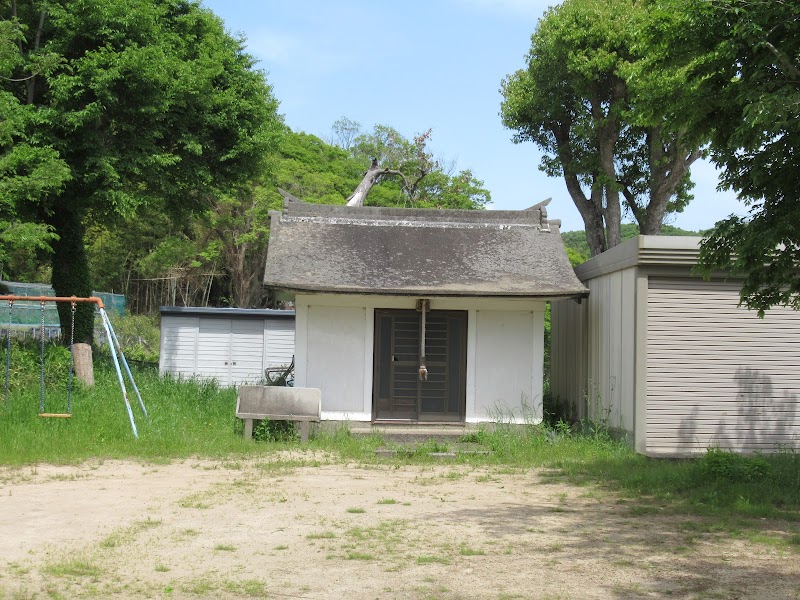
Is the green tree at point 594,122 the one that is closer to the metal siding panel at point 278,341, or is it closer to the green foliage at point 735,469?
the metal siding panel at point 278,341

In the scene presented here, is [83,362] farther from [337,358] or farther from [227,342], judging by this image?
[227,342]

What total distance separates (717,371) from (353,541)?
26.0ft

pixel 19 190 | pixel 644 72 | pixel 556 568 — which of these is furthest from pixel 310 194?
pixel 556 568

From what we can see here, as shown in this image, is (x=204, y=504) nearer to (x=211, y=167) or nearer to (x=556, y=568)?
(x=556, y=568)

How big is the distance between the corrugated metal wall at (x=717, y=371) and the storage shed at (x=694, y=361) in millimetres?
15

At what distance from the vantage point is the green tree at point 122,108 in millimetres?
17953

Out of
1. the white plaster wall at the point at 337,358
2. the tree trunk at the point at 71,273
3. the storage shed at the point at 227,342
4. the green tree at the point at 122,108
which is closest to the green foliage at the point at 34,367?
the tree trunk at the point at 71,273

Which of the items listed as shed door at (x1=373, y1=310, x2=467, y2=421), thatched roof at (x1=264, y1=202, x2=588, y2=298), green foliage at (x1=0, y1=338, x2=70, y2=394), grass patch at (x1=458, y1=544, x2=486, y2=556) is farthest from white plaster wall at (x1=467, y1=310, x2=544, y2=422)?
grass patch at (x1=458, y1=544, x2=486, y2=556)

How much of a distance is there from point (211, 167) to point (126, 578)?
1650cm

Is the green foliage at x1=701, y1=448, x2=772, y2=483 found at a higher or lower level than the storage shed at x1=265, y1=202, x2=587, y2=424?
lower

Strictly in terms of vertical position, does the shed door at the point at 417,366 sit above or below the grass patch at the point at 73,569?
above

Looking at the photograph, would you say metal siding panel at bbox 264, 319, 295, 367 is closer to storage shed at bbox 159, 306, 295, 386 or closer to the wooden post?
storage shed at bbox 159, 306, 295, 386

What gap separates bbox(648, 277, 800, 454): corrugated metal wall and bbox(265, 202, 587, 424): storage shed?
2.11 m

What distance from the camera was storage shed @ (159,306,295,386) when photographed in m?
23.0
